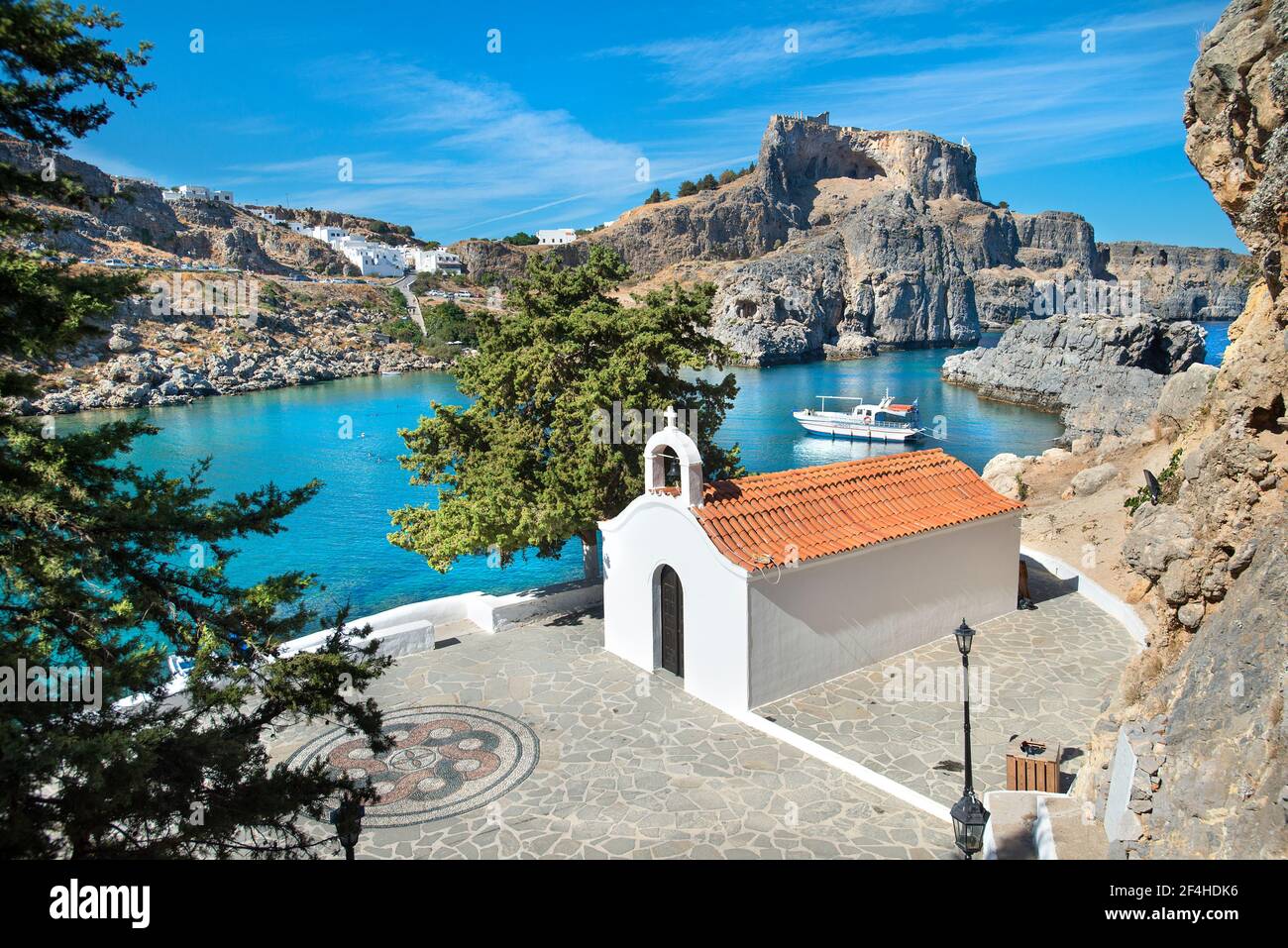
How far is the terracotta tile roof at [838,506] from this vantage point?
13.9 m

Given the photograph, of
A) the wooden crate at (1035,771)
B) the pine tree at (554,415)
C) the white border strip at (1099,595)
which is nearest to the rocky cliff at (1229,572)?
the wooden crate at (1035,771)

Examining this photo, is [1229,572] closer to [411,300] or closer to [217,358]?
[217,358]

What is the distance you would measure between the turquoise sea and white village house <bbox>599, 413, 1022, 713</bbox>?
10.4 meters

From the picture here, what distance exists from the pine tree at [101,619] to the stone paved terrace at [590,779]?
12.4 ft

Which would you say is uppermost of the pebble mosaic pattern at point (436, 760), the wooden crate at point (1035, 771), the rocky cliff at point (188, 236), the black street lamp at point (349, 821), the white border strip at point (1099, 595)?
the rocky cliff at point (188, 236)

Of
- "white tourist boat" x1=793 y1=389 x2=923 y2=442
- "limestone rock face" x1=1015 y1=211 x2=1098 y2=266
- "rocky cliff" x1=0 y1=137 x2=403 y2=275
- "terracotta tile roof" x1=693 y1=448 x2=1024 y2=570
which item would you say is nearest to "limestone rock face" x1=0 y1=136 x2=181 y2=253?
"rocky cliff" x1=0 y1=137 x2=403 y2=275

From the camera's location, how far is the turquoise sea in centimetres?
3177

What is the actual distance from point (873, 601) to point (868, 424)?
48834mm

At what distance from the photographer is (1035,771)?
10469 millimetres

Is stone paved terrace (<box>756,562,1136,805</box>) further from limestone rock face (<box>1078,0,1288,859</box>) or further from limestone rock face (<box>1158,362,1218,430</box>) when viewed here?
limestone rock face (<box>1158,362,1218,430</box>)

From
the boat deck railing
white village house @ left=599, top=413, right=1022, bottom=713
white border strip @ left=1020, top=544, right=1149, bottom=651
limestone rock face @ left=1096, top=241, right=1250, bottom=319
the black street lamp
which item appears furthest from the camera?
limestone rock face @ left=1096, top=241, right=1250, bottom=319

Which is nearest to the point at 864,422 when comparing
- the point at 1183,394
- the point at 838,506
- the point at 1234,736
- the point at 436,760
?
the point at 1183,394

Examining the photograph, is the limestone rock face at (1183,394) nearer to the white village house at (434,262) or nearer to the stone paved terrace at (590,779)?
the stone paved terrace at (590,779)
